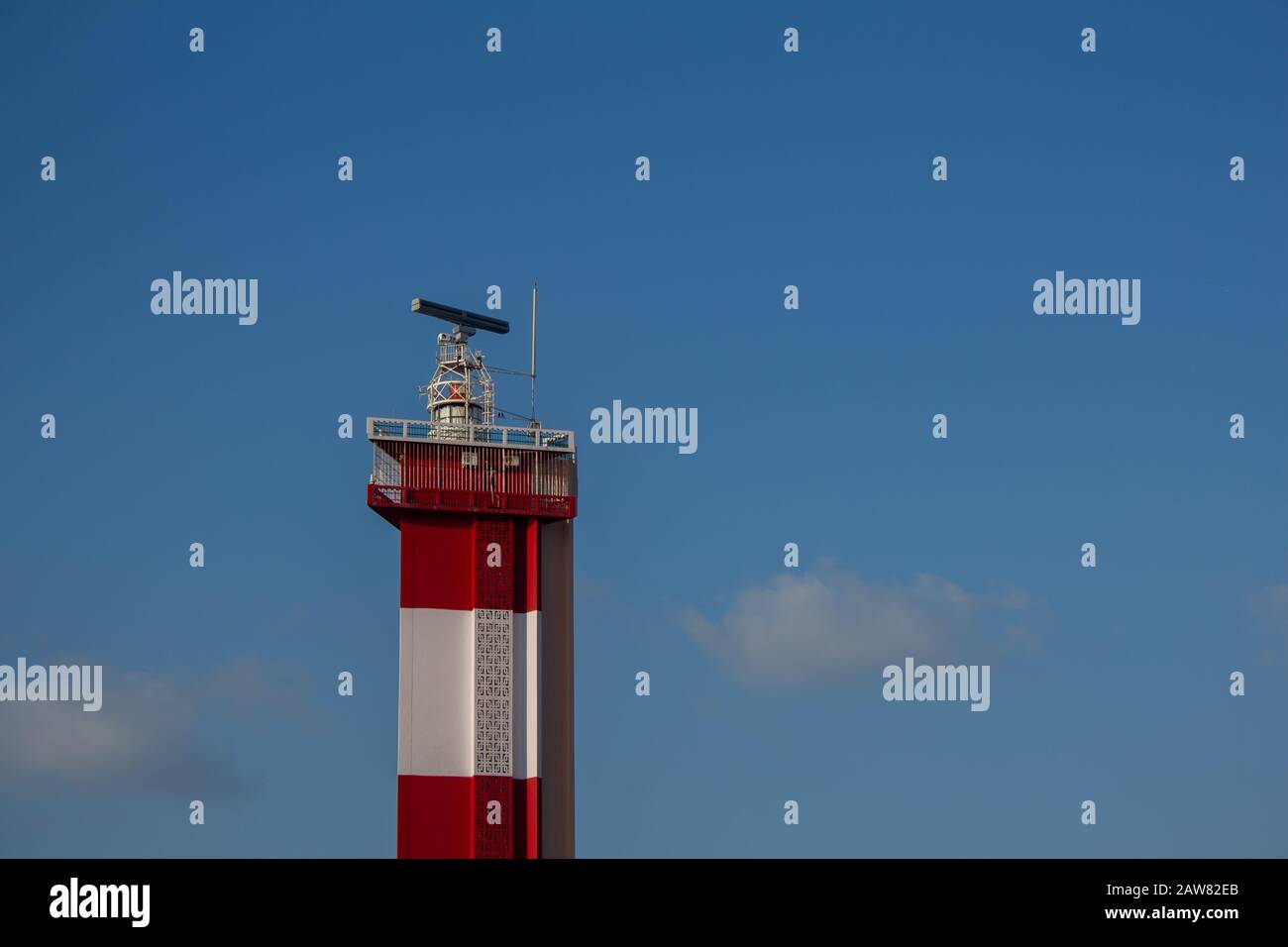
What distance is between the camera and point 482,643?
268ft

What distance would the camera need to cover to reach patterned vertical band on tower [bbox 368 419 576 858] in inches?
3172

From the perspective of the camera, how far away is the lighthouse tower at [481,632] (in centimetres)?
8056

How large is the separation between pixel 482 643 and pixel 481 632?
1.15 ft

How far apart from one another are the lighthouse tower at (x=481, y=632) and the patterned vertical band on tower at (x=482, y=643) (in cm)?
3

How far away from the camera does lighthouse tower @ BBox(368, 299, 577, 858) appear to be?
3172 inches

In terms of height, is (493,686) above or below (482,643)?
below

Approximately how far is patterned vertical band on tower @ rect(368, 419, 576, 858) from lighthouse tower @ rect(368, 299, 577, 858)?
0.03 m

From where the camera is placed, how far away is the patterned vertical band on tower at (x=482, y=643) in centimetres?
8056

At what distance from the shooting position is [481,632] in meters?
81.7
